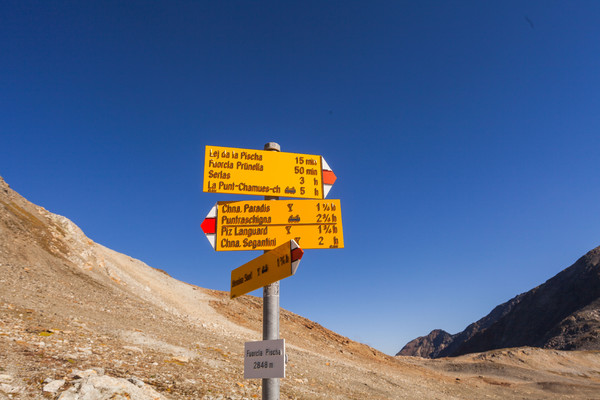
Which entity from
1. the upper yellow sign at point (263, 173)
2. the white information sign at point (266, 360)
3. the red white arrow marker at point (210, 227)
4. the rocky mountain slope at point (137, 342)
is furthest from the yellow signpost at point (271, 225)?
the rocky mountain slope at point (137, 342)

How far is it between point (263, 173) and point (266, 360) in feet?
7.31

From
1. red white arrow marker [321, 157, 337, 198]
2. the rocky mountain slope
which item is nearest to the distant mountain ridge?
the rocky mountain slope

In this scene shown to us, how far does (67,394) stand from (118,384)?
2.29 feet

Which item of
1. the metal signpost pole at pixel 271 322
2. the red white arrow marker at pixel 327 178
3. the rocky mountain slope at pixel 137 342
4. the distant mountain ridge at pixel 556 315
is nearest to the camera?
the metal signpost pole at pixel 271 322

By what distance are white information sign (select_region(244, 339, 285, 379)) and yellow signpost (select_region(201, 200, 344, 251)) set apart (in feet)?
3.59

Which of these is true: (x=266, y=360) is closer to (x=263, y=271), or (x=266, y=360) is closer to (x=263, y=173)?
(x=263, y=271)

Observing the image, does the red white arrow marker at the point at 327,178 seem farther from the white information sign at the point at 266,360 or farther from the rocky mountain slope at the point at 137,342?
the rocky mountain slope at the point at 137,342

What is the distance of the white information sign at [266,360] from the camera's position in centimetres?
350

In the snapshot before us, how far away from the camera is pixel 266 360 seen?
3547 mm

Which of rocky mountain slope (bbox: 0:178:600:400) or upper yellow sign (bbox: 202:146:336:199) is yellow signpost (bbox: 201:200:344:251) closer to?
upper yellow sign (bbox: 202:146:336:199)

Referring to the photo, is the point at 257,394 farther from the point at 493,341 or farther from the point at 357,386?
the point at 493,341

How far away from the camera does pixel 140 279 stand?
26.3 meters

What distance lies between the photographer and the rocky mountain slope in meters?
6.55

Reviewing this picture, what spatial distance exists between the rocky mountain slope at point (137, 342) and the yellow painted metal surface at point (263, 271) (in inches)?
119
